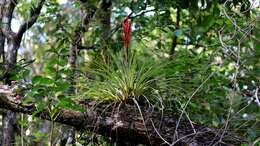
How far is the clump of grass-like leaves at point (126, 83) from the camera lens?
254 centimetres

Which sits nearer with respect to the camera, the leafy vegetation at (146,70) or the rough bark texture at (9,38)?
the leafy vegetation at (146,70)

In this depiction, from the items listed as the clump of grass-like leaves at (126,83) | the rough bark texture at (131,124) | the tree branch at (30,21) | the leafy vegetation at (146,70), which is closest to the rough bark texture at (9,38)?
the tree branch at (30,21)

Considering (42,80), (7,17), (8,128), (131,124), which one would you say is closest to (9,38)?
(7,17)

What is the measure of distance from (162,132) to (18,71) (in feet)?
2.98

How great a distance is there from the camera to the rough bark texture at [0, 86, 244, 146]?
7.64 ft

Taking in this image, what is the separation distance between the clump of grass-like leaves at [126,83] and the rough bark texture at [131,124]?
7 centimetres

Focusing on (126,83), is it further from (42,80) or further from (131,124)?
(42,80)

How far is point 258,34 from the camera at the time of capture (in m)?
2.59

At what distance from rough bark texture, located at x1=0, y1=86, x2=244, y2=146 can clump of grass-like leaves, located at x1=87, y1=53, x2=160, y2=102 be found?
0.23 ft

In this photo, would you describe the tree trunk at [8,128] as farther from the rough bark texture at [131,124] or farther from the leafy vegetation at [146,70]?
the rough bark texture at [131,124]

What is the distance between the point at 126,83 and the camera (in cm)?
255

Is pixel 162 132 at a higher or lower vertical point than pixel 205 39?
lower

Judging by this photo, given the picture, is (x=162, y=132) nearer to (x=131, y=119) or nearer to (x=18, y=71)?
(x=131, y=119)

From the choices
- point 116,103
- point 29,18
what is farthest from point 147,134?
point 29,18
